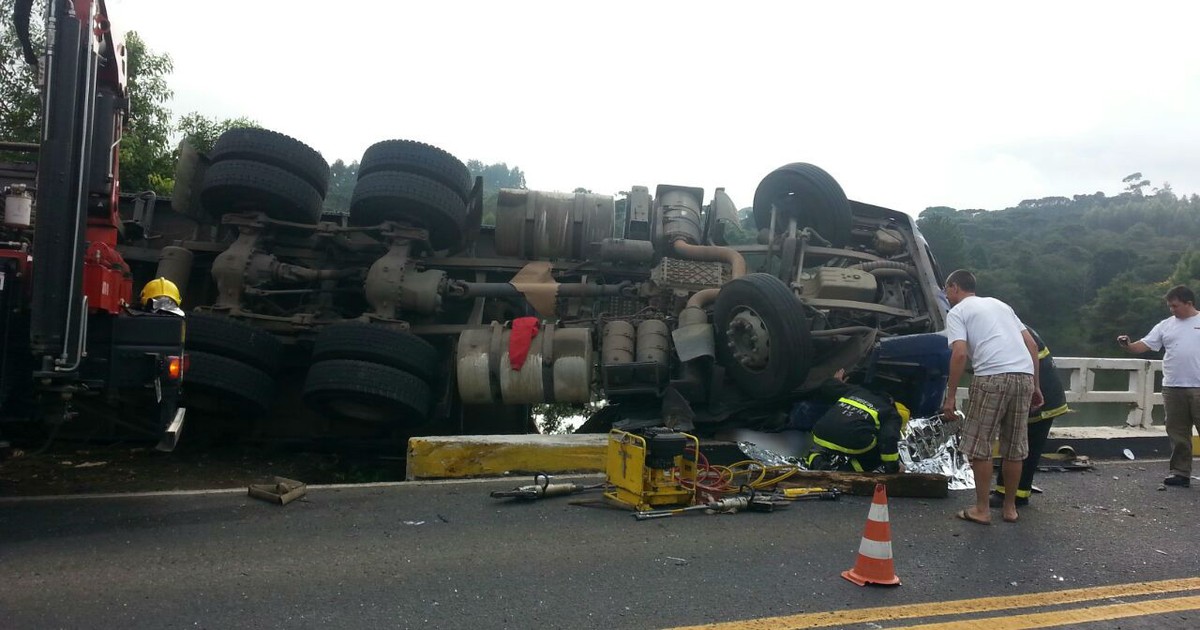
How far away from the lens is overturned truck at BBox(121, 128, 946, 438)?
6531mm

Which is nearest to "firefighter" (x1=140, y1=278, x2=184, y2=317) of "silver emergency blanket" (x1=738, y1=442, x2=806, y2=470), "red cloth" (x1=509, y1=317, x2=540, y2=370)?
"red cloth" (x1=509, y1=317, x2=540, y2=370)

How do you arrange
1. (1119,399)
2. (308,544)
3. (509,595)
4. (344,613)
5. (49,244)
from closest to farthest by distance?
(344,613)
(509,595)
(49,244)
(308,544)
(1119,399)

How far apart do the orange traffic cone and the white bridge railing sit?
561 cm

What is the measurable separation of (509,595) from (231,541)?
62.0 inches

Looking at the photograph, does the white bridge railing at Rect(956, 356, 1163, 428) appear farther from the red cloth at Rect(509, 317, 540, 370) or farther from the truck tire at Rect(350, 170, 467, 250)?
the truck tire at Rect(350, 170, 467, 250)

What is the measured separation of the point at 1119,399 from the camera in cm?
853

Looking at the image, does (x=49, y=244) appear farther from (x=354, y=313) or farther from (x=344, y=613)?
(x=354, y=313)

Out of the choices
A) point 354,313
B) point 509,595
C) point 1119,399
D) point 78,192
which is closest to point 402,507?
point 509,595

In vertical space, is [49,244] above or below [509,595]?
above

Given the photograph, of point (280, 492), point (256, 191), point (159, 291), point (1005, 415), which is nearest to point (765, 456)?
point (1005, 415)

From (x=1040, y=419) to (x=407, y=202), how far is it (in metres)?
5.10

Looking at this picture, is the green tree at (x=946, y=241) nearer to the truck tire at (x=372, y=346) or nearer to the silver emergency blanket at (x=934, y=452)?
the silver emergency blanket at (x=934, y=452)

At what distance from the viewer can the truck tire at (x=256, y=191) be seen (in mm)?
7020

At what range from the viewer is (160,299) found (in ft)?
15.3
